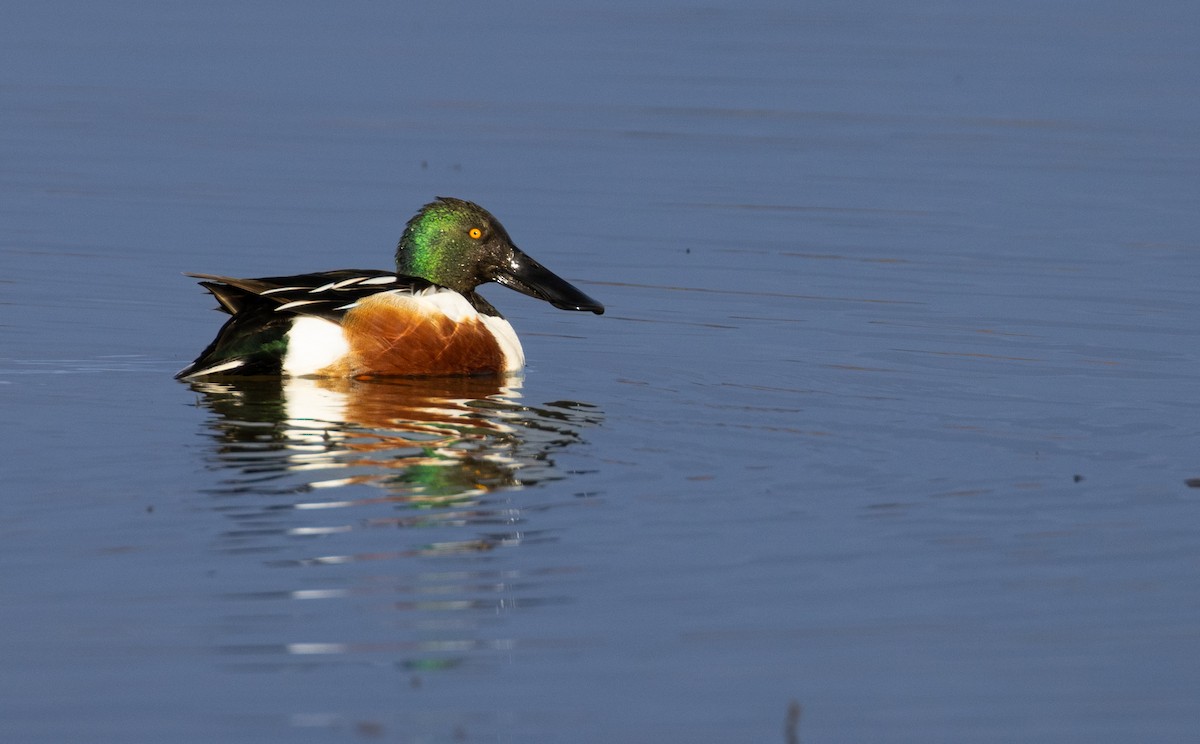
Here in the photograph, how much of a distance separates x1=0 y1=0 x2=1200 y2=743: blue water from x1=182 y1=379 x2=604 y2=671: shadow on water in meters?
0.02

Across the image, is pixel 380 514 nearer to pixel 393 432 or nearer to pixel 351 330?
pixel 393 432

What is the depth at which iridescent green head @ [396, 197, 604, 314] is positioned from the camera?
10859mm

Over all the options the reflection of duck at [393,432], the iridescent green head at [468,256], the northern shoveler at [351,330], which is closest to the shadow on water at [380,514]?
the reflection of duck at [393,432]

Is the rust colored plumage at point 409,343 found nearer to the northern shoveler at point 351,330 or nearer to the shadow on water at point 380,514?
the northern shoveler at point 351,330

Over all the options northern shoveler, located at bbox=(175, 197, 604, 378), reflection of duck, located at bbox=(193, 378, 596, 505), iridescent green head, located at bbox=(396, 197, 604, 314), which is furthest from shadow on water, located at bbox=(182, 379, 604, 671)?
iridescent green head, located at bbox=(396, 197, 604, 314)

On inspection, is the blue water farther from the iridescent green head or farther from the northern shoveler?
the iridescent green head

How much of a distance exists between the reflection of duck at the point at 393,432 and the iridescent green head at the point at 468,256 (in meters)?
1.06

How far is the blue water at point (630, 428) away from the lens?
551 cm

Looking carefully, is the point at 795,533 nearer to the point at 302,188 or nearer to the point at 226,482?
the point at 226,482

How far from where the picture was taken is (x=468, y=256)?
10969 mm

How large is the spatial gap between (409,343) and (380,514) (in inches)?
119

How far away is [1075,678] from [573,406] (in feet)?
13.5

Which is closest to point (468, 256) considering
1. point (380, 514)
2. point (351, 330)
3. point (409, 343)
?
point (409, 343)

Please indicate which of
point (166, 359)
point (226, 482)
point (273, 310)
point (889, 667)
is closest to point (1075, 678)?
point (889, 667)
